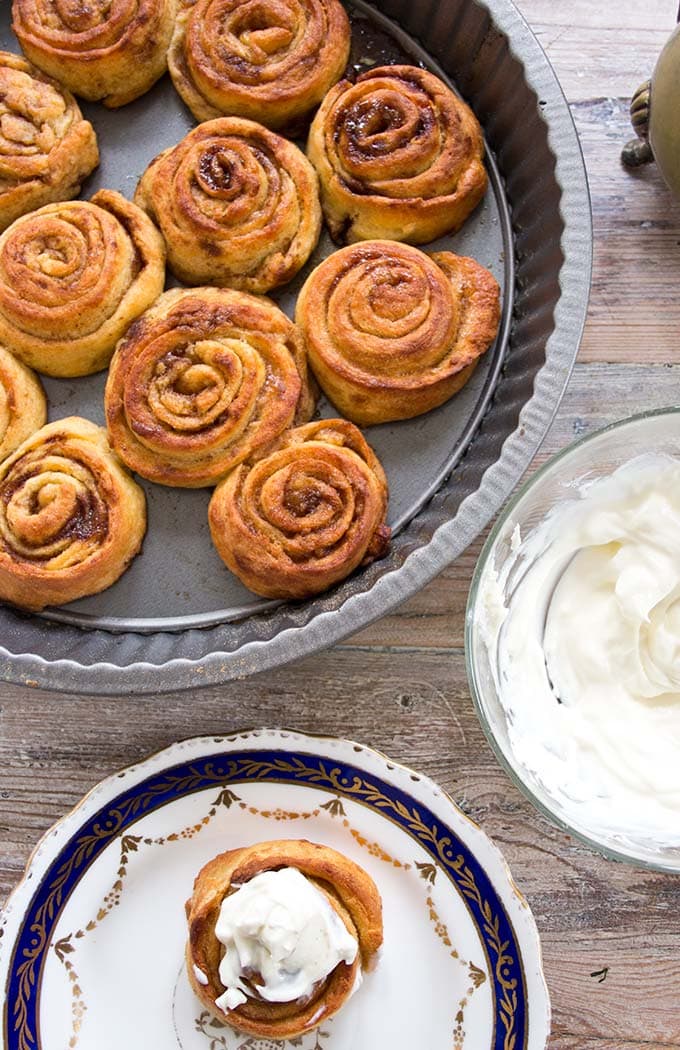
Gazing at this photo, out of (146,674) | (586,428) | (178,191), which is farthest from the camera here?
(586,428)

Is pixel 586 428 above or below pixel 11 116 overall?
below

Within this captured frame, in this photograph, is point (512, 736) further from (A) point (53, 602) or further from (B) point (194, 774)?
(A) point (53, 602)

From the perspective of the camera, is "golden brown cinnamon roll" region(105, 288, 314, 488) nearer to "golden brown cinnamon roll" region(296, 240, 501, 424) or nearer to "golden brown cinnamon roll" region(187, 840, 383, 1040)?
"golden brown cinnamon roll" region(296, 240, 501, 424)

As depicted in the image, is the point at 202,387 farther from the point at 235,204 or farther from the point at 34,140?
the point at 34,140

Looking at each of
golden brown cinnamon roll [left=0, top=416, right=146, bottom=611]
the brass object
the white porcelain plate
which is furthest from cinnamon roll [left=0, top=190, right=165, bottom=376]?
the brass object

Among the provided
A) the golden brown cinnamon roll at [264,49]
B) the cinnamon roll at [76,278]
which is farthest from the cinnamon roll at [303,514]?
the golden brown cinnamon roll at [264,49]

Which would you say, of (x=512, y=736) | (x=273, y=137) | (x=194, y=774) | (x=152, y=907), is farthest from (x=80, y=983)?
(x=273, y=137)

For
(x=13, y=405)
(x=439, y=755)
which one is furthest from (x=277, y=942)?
(x=13, y=405)

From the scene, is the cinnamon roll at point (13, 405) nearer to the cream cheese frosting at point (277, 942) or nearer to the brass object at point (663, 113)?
the cream cheese frosting at point (277, 942)
